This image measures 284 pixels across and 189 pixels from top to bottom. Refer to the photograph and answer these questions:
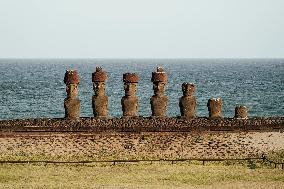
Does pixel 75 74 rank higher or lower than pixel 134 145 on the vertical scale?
higher

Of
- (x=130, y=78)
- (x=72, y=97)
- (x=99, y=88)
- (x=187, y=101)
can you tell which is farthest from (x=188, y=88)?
(x=72, y=97)

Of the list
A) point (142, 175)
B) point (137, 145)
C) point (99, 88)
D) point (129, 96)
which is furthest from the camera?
point (129, 96)

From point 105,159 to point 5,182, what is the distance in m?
4.04

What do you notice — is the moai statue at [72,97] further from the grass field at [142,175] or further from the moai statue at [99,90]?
the grass field at [142,175]

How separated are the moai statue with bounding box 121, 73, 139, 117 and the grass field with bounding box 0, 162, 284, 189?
5.87 meters

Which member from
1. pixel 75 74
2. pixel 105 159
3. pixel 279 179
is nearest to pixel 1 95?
pixel 75 74

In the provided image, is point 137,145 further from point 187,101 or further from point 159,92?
point 187,101

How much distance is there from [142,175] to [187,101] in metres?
7.58

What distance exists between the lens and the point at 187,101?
2378cm

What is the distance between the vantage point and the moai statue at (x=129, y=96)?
23.6m

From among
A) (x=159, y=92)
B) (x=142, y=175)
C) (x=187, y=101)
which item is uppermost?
(x=159, y=92)

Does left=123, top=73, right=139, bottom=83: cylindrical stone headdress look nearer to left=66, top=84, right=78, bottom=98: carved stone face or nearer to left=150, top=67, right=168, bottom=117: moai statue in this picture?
left=150, top=67, right=168, bottom=117: moai statue

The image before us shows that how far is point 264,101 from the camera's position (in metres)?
61.5

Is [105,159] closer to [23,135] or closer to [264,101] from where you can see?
[23,135]
